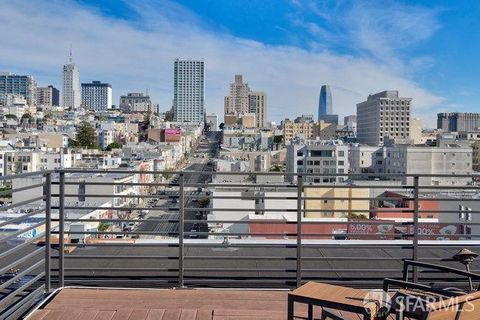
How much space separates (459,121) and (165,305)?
167 metres

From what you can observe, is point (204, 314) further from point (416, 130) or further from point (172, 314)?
point (416, 130)

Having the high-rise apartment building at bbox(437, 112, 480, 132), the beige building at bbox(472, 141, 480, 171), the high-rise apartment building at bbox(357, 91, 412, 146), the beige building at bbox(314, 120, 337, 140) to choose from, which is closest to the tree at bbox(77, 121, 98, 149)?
the high-rise apartment building at bbox(357, 91, 412, 146)

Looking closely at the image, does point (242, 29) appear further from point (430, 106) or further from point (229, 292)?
point (430, 106)

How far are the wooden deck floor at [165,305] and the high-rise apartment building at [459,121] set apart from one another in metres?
160

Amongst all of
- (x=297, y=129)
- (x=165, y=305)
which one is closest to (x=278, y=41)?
(x=297, y=129)

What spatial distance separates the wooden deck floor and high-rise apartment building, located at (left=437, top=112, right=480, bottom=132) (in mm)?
159797

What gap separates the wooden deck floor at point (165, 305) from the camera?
3408mm

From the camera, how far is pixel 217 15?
39.5m

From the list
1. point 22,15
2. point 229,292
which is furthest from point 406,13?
point 229,292

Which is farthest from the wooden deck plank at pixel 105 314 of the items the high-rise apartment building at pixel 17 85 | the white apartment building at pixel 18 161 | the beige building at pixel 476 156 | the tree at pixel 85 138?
the high-rise apartment building at pixel 17 85

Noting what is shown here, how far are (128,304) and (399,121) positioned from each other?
108048 mm

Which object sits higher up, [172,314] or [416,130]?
[416,130]

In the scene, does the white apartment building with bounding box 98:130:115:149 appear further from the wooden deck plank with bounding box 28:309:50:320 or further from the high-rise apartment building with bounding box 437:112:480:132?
the high-rise apartment building with bounding box 437:112:480:132

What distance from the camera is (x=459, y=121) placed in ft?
510
